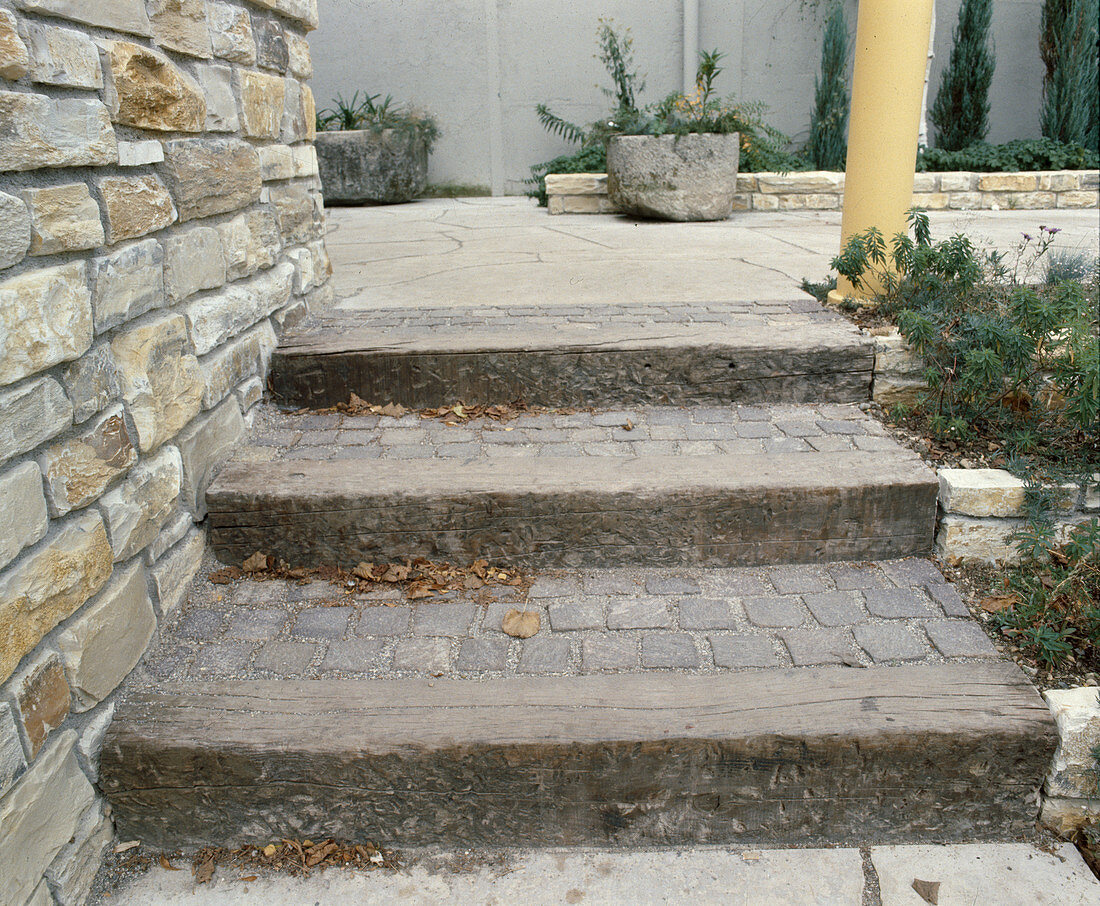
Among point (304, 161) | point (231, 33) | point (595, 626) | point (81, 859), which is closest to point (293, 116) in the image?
point (304, 161)

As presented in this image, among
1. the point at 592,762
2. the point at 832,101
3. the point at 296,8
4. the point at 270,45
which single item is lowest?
the point at 592,762

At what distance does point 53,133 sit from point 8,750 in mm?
1045

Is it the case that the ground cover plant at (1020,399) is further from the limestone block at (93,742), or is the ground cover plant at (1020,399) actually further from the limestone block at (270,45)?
the limestone block at (270,45)

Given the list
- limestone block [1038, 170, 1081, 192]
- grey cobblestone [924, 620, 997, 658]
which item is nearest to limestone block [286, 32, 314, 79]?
grey cobblestone [924, 620, 997, 658]

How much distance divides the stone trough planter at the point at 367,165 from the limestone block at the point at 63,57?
19.5ft

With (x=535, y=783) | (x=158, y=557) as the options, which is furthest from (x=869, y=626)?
(x=158, y=557)

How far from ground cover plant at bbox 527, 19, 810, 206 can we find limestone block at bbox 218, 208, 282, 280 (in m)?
4.00

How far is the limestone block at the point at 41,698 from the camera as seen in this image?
1.34 m

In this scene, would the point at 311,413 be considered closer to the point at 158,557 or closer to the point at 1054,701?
the point at 158,557

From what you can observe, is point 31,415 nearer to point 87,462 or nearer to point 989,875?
point 87,462

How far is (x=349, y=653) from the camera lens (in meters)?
1.83

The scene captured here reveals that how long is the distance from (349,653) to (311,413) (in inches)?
44.5

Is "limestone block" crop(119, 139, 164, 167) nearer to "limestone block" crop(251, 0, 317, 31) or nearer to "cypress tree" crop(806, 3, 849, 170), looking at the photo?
"limestone block" crop(251, 0, 317, 31)

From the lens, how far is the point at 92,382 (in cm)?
158
